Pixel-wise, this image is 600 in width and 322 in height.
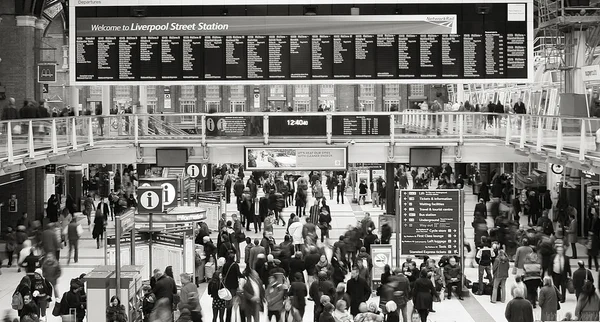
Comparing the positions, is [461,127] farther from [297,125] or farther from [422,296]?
[422,296]

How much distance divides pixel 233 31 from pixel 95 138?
570cm

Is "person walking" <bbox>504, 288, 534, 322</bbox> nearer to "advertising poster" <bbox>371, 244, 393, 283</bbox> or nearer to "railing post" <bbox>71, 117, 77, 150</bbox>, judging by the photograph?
"advertising poster" <bbox>371, 244, 393, 283</bbox>

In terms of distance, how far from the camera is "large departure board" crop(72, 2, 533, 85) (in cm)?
2938

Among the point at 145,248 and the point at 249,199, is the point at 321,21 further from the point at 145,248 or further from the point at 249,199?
the point at 145,248

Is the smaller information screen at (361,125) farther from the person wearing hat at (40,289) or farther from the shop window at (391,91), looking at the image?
the shop window at (391,91)

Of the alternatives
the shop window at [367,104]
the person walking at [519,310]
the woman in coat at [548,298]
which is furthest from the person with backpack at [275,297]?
the shop window at [367,104]

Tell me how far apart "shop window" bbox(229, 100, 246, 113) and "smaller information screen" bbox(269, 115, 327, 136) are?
3687cm

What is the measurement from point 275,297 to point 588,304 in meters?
5.75

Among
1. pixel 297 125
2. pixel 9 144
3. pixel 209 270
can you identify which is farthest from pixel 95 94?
pixel 9 144

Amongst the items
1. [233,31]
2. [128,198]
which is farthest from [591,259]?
[128,198]

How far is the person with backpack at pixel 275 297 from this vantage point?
56.0ft

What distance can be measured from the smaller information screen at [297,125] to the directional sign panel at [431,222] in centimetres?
693

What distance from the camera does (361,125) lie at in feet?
90.6

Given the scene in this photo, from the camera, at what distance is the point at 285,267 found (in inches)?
790
